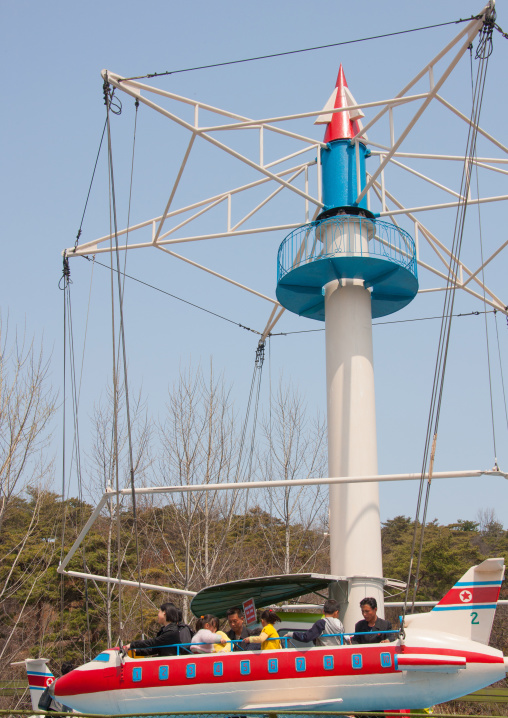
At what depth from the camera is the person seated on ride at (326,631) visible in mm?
10359

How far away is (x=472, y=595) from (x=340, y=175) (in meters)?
9.93

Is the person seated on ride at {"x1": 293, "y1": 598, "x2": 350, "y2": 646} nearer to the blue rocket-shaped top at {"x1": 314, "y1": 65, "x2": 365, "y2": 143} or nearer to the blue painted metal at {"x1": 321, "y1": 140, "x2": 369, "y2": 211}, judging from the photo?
the blue painted metal at {"x1": 321, "y1": 140, "x2": 369, "y2": 211}

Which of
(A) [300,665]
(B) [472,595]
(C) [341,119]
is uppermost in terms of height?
(C) [341,119]

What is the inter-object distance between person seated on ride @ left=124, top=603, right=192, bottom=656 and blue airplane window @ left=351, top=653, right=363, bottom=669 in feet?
8.55

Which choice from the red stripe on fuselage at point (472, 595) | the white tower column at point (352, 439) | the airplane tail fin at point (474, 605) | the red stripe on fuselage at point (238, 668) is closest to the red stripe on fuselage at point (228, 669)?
the red stripe on fuselage at point (238, 668)

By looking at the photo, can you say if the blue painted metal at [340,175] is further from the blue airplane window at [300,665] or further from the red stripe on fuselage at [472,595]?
the blue airplane window at [300,665]

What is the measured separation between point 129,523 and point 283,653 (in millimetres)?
26241

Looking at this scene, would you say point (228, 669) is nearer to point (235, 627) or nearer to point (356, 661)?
point (235, 627)

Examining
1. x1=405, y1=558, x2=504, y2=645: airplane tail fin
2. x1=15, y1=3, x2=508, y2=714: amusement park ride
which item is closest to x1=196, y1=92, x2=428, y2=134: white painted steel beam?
x1=15, y1=3, x2=508, y2=714: amusement park ride

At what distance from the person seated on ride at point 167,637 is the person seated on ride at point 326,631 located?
71.0 inches

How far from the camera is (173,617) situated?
1115cm

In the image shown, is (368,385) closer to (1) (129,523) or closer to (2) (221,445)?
(2) (221,445)

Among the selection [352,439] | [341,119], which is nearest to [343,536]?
[352,439]

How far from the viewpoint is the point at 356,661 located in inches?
395
